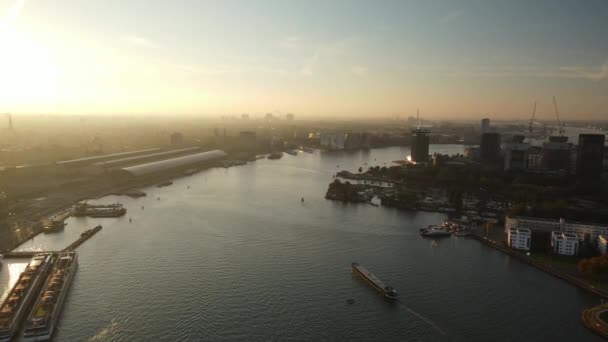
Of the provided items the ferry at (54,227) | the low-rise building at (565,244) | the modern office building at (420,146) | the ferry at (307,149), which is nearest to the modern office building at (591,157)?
the modern office building at (420,146)

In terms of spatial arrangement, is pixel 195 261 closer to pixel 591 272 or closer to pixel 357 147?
A: pixel 591 272

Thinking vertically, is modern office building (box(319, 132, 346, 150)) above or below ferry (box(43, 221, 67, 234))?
above

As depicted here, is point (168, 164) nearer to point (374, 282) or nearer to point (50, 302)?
Result: point (50, 302)

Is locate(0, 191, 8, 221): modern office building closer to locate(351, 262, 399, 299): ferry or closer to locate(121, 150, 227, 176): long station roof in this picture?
locate(121, 150, 227, 176): long station roof

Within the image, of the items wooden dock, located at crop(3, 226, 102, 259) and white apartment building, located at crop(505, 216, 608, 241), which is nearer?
wooden dock, located at crop(3, 226, 102, 259)

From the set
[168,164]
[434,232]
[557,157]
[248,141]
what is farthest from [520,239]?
[248,141]

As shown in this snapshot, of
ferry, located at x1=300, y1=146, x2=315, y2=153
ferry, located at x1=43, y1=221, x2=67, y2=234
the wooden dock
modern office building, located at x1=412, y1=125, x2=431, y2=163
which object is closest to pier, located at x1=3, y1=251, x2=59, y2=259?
the wooden dock

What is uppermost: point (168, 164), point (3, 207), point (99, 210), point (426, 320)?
point (168, 164)
